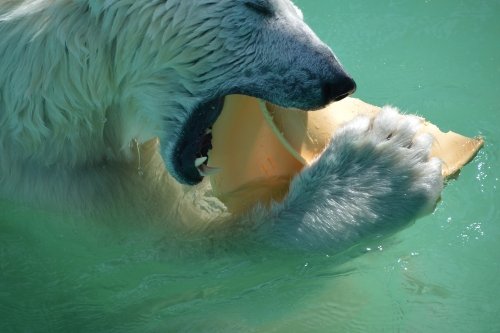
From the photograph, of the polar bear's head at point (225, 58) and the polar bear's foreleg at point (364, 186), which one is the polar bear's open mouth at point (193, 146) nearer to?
the polar bear's head at point (225, 58)

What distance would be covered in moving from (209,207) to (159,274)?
39 cm

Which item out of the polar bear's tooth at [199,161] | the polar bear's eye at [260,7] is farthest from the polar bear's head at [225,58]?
the polar bear's tooth at [199,161]

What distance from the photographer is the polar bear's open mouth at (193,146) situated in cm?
304

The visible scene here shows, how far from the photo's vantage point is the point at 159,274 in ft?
11.4

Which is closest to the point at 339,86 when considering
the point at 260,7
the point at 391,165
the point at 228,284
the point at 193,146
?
the point at 260,7

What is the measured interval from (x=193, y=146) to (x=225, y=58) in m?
0.40

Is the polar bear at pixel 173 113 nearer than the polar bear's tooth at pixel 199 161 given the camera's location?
Yes

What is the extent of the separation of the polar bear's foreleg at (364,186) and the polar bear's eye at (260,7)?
66cm

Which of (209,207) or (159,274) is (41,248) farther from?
(209,207)

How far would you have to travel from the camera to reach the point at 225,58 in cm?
293

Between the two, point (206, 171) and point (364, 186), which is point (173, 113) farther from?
point (364, 186)

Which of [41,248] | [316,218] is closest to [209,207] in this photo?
[316,218]

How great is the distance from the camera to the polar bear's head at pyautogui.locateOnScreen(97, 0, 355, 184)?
2.83 meters

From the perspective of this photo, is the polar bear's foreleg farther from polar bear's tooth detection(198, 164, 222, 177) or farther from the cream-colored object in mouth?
polar bear's tooth detection(198, 164, 222, 177)
